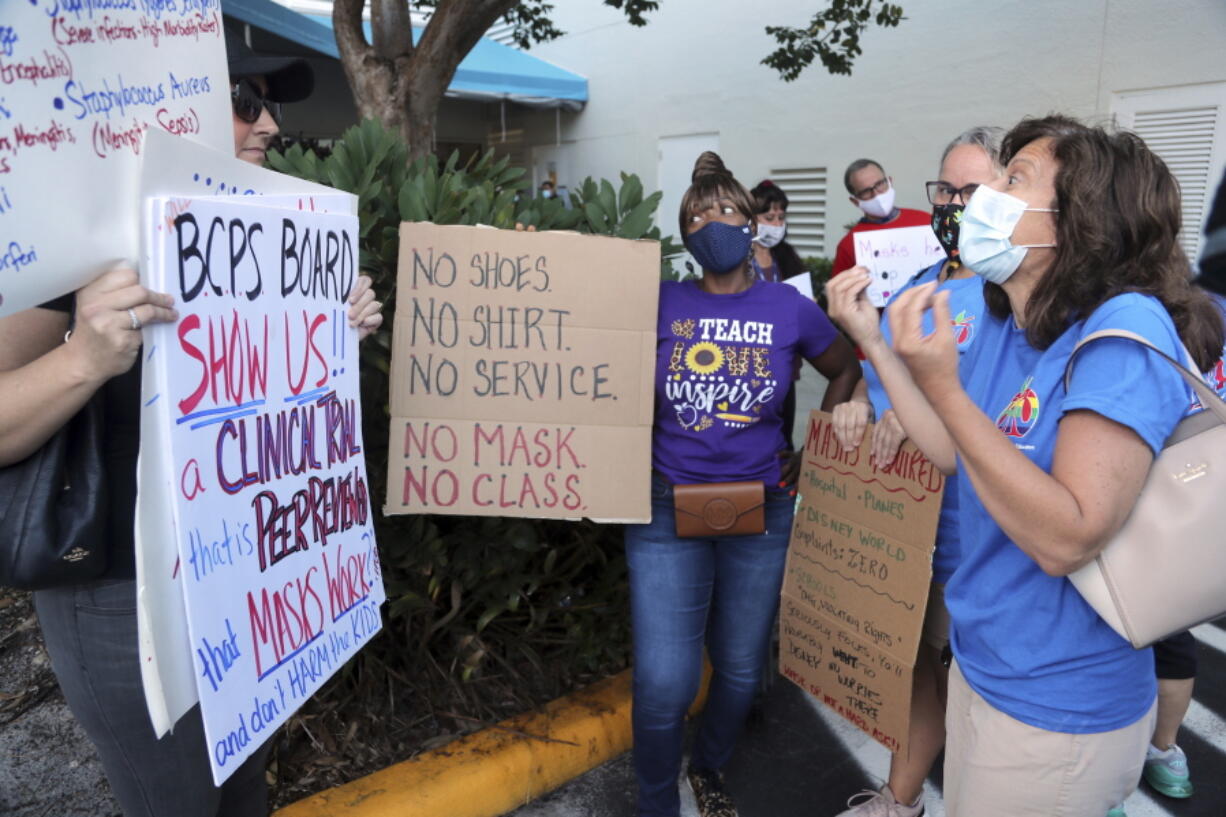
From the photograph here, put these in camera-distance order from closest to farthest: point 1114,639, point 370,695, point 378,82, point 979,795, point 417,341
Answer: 1. point 1114,639
2. point 979,795
3. point 417,341
4. point 370,695
5. point 378,82

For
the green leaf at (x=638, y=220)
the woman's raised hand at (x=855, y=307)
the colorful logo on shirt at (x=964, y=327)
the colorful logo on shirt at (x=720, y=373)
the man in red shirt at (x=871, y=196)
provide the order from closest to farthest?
the woman's raised hand at (x=855, y=307)
the colorful logo on shirt at (x=964, y=327)
the colorful logo on shirt at (x=720, y=373)
the green leaf at (x=638, y=220)
the man in red shirt at (x=871, y=196)

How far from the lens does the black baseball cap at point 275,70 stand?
1932mm

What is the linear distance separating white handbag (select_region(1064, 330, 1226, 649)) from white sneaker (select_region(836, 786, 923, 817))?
1345 mm

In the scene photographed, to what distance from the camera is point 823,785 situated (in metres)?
2.84

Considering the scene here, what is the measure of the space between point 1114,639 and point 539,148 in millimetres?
16750

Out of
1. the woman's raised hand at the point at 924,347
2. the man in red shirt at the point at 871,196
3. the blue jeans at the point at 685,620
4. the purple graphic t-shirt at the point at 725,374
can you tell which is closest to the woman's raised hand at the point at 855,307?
the woman's raised hand at the point at 924,347

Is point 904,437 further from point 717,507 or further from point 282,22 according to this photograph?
point 282,22

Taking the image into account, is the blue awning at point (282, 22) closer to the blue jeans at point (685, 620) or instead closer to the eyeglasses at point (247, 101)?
the eyeglasses at point (247, 101)

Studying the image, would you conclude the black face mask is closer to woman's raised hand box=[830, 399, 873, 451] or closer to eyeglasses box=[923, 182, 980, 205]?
eyeglasses box=[923, 182, 980, 205]

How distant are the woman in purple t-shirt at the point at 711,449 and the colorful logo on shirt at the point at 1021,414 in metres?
0.80

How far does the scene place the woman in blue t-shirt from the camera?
135cm

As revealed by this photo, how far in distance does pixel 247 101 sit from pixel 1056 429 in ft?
5.69

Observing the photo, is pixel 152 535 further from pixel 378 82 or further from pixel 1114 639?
pixel 378 82

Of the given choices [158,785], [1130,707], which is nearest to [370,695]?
[158,785]
